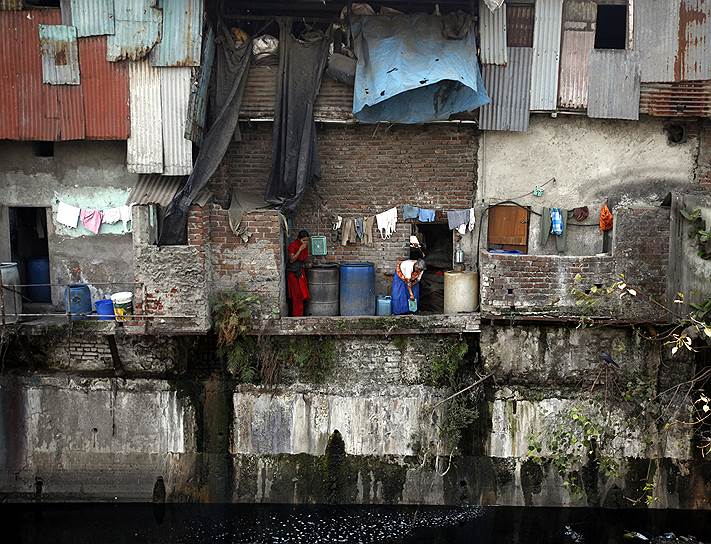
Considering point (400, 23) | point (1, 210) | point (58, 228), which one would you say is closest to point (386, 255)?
point (400, 23)

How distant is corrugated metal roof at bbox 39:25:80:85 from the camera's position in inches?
347

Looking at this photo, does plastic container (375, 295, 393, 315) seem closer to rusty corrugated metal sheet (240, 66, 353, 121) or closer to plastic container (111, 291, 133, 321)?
rusty corrugated metal sheet (240, 66, 353, 121)

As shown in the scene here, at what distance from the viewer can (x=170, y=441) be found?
9320mm

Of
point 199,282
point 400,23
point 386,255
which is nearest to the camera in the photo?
point 199,282

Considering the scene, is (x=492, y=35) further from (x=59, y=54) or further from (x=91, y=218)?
(x=91, y=218)

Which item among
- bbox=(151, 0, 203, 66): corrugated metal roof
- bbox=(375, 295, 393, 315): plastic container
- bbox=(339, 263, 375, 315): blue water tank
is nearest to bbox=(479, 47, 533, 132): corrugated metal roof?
bbox=(339, 263, 375, 315): blue water tank

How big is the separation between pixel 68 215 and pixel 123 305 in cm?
165

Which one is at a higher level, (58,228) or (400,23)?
(400,23)

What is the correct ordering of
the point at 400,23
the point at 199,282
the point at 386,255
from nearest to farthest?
the point at 199,282 < the point at 400,23 < the point at 386,255

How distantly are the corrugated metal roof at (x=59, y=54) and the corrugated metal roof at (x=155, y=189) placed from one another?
155cm

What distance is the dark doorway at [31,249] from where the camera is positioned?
9727mm

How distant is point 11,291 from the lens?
9.01 m

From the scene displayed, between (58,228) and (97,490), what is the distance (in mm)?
3760

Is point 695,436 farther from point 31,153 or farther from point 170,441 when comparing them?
point 31,153
